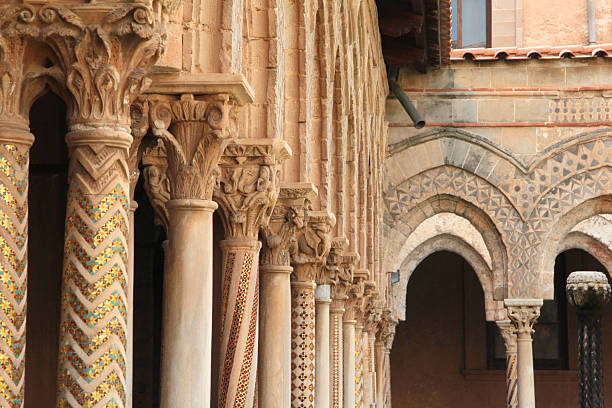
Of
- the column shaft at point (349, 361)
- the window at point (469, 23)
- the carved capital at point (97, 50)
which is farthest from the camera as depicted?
the window at point (469, 23)

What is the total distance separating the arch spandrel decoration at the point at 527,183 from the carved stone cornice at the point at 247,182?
1148cm

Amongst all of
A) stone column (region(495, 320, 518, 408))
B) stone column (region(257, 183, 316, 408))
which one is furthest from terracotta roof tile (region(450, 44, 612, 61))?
stone column (region(257, 183, 316, 408))

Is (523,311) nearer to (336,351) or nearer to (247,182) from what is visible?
(336,351)

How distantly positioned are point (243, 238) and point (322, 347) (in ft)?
13.4

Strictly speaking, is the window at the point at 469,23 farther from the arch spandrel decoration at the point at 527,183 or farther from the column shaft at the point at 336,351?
the column shaft at the point at 336,351

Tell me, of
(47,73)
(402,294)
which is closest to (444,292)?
(402,294)

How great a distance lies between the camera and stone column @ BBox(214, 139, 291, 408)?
A: 6.89 meters

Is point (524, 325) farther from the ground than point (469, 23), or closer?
closer

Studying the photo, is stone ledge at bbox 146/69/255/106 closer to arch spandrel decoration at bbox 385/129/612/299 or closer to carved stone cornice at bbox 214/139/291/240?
carved stone cornice at bbox 214/139/291/240

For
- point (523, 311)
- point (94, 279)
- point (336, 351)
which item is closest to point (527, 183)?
point (523, 311)

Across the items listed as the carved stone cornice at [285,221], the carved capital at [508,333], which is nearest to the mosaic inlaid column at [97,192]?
the carved stone cornice at [285,221]

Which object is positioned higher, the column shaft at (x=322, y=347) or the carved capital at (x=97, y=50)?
the carved capital at (x=97, y=50)

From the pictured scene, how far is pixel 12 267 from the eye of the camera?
4152 mm

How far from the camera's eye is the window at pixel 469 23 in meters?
21.9
